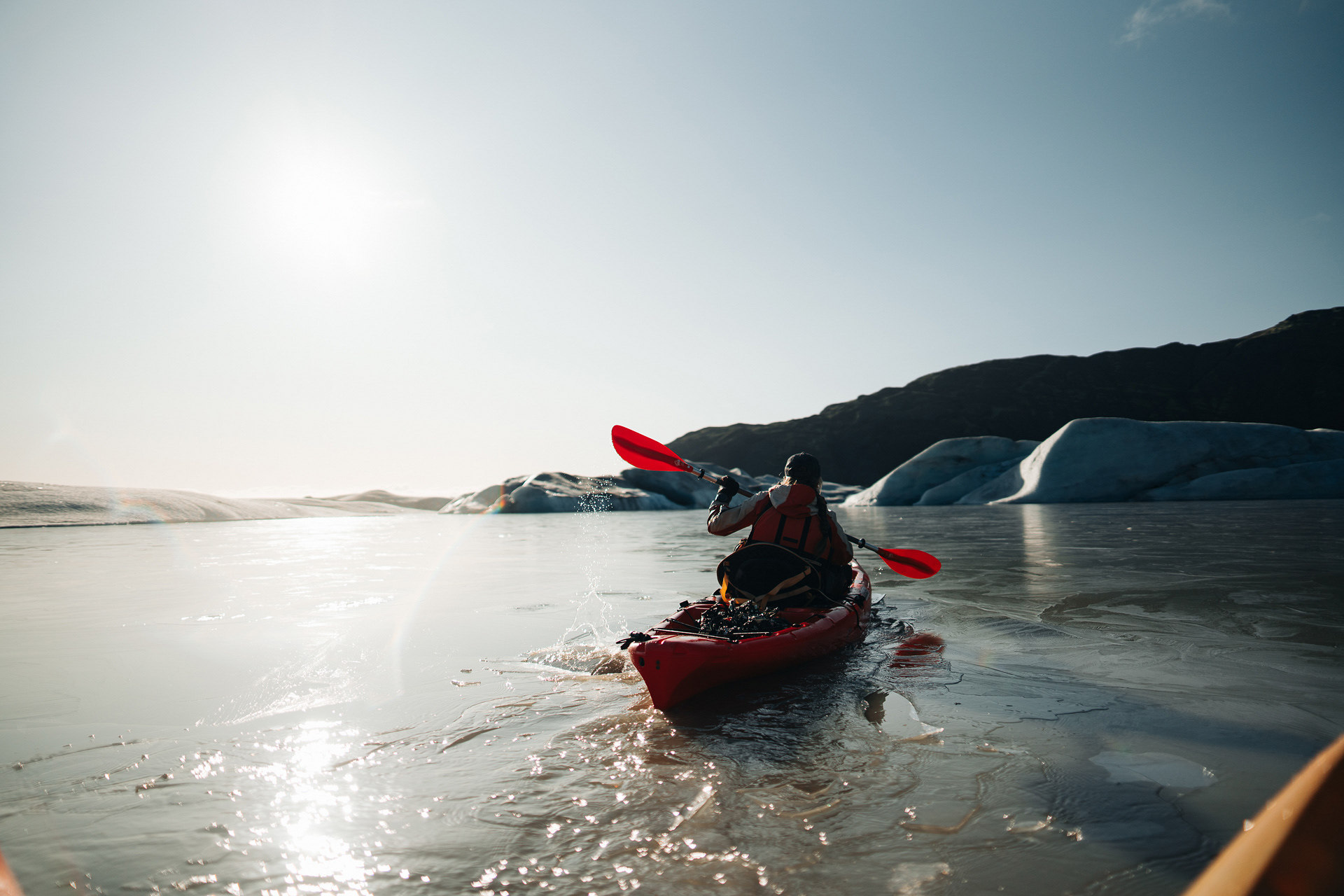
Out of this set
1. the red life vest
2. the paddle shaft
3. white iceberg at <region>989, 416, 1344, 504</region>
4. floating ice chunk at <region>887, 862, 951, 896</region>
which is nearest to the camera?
floating ice chunk at <region>887, 862, 951, 896</region>

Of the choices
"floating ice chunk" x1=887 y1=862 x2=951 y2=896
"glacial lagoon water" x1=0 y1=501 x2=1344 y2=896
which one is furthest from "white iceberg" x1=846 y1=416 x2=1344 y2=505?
"floating ice chunk" x1=887 y1=862 x2=951 y2=896

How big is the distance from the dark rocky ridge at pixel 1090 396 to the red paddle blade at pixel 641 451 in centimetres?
9170

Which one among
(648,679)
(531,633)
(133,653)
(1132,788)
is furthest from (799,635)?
(133,653)

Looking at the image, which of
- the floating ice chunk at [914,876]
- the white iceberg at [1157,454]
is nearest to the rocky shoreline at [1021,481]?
the white iceberg at [1157,454]

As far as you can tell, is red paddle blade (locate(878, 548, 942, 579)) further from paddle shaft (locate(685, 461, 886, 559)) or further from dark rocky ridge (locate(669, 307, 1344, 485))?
dark rocky ridge (locate(669, 307, 1344, 485))

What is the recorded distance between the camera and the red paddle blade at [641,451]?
325 inches

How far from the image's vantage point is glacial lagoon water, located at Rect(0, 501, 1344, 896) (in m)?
2.32

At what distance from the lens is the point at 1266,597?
7.11 meters

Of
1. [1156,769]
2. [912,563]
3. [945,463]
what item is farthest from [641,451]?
[945,463]

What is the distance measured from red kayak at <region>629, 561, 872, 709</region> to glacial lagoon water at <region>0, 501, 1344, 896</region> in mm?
149

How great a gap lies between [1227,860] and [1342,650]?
5.88m

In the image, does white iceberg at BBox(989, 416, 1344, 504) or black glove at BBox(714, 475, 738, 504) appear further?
white iceberg at BBox(989, 416, 1344, 504)

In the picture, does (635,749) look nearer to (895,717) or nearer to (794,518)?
(895,717)

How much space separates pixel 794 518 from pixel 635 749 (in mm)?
2365
